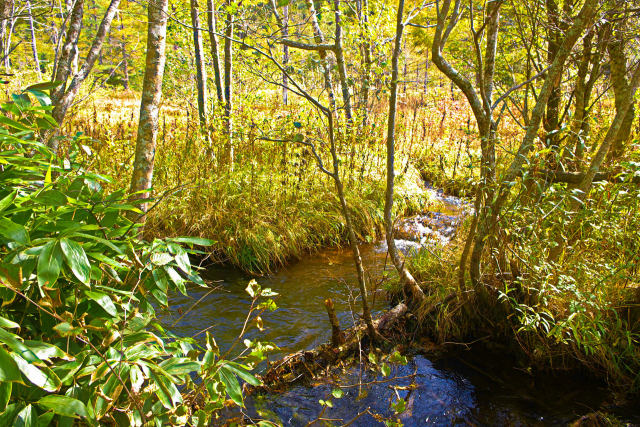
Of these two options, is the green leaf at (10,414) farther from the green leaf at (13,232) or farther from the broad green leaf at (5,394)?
the green leaf at (13,232)

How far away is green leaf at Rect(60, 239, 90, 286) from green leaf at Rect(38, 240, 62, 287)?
0.02 m

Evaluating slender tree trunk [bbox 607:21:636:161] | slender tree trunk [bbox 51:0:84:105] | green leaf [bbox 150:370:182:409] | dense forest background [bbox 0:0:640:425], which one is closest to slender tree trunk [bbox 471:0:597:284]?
dense forest background [bbox 0:0:640:425]

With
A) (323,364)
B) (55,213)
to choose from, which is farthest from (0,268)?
(323,364)

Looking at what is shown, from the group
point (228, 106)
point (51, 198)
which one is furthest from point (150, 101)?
point (228, 106)

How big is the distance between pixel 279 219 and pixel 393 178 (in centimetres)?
218

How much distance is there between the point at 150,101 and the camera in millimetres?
2625

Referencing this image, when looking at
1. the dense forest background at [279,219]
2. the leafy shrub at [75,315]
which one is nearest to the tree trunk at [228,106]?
the dense forest background at [279,219]

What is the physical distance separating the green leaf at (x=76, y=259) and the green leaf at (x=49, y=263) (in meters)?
0.02

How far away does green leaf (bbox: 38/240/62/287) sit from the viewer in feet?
3.44

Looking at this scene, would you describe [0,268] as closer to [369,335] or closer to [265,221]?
[369,335]

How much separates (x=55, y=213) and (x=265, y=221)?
3.62m

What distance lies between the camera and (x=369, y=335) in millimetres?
3092

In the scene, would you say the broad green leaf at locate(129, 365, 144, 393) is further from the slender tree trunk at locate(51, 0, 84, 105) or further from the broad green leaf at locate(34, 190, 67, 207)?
the slender tree trunk at locate(51, 0, 84, 105)

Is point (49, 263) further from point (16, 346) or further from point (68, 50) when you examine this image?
point (68, 50)
